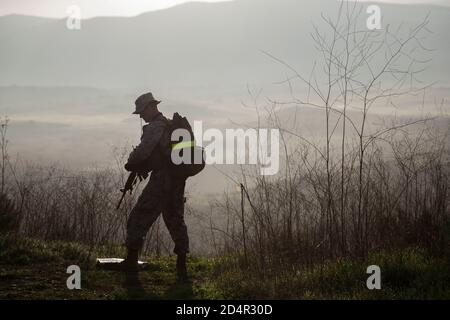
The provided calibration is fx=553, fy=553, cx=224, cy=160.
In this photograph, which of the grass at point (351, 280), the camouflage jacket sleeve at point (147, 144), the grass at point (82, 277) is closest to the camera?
the grass at point (351, 280)

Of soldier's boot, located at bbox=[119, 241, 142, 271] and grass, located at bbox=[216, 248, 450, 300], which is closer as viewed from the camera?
grass, located at bbox=[216, 248, 450, 300]

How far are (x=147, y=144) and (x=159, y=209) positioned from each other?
0.66 meters

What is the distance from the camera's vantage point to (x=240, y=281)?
4.77 metres

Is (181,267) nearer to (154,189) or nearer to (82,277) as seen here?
(154,189)

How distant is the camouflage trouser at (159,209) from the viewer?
5492 mm

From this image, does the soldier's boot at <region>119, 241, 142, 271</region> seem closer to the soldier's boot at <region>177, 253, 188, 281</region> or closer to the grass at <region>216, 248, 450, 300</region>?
the soldier's boot at <region>177, 253, 188, 281</region>

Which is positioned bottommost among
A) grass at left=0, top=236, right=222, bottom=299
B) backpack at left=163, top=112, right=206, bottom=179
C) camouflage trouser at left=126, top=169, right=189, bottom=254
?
grass at left=0, top=236, right=222, bottom=299

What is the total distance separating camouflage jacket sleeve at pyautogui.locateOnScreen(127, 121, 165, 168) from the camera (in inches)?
213

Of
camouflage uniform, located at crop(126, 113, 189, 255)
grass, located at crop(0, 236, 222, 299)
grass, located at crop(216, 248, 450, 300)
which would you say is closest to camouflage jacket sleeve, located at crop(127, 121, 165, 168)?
camouflage uniform, located at crop(126, 113, 189, 255)

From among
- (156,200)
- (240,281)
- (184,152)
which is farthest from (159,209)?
(240,281)

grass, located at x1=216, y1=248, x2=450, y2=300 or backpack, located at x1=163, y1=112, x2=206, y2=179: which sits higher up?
backpack, located at x1=163, y1=112, x2=206, y2=179

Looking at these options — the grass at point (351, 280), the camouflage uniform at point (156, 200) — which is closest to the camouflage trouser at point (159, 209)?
the camouflage uniform at point (156, 200)

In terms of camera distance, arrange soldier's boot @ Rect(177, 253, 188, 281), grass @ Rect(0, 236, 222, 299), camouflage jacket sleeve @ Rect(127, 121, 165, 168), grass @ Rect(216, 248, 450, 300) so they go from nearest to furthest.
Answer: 1. grass @ Rect(216, 248, 450, 300)
2. grass @ Rect(0, 236, 222, 299)
3. camouflage jacket sleeve @ Rect(127, 121, 165, 168)
4. soldier's boot @ Rect(177, 253, 188, 281)

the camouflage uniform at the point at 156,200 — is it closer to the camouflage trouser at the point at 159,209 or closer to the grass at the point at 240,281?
the camouflage trouser at the point at 159,209
